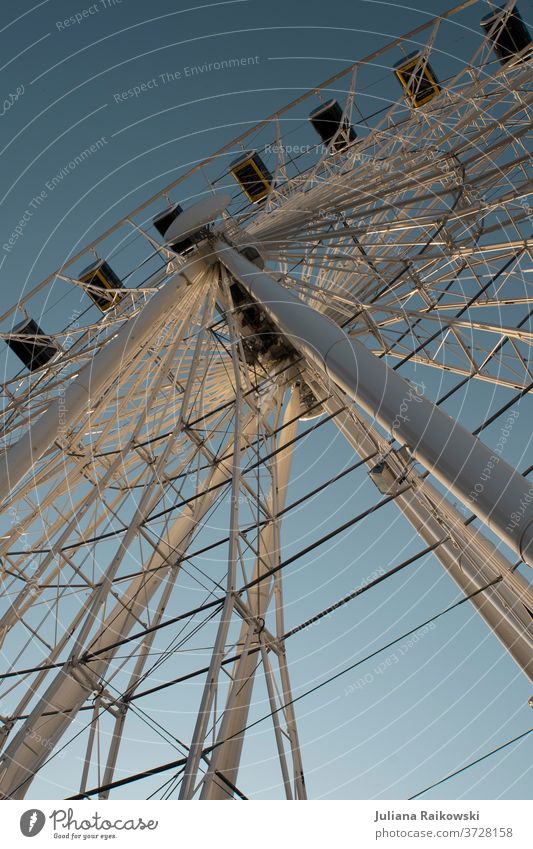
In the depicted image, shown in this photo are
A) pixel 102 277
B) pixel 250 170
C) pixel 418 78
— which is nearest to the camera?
pixel 418 78

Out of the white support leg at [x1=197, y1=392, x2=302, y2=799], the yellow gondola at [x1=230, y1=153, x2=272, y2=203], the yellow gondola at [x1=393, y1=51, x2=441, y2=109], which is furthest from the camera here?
the yellow gondola at [x1=230, y1=153, x2=272, y2=203]

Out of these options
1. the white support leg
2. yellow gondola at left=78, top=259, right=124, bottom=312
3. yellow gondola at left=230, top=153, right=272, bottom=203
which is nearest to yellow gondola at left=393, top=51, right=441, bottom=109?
yellow gondola at left=230, top=153, right=272, bottom=203

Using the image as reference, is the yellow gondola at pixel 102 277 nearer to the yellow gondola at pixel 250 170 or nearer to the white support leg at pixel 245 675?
the yellow gondola at pixel 250 170

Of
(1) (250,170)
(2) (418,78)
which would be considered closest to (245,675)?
(1) (250,170)

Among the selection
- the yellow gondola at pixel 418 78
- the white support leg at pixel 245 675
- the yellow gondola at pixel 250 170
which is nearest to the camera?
the white support leg at pixel 245 675

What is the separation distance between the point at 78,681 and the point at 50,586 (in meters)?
4.14

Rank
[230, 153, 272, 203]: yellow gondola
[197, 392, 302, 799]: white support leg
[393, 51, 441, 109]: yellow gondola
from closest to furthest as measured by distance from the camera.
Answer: [197, 392, 302, 799]: white support leg, [393, 51, 441, 109]: yellow gondola, [230, 153, 272, 203]: yellow gondola

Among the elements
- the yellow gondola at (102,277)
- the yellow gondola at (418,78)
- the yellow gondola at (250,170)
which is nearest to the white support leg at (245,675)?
the yellow gondola at (102,277)

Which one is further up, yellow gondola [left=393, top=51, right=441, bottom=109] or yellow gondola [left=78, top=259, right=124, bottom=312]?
yellow gondola [left=78, top=259, right=124, bottom=312]

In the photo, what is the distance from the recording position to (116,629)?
13.6 metres

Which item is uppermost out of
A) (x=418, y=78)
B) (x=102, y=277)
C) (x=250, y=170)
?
(x=250, y=170)

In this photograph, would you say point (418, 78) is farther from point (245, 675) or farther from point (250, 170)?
point (245, 675)

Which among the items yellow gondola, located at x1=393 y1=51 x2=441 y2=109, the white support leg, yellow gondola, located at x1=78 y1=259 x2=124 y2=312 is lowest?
the white support leg

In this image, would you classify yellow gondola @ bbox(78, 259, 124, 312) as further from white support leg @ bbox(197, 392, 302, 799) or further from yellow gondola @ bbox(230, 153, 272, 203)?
white support leg @ bbox(197, 392, 302, 799)
